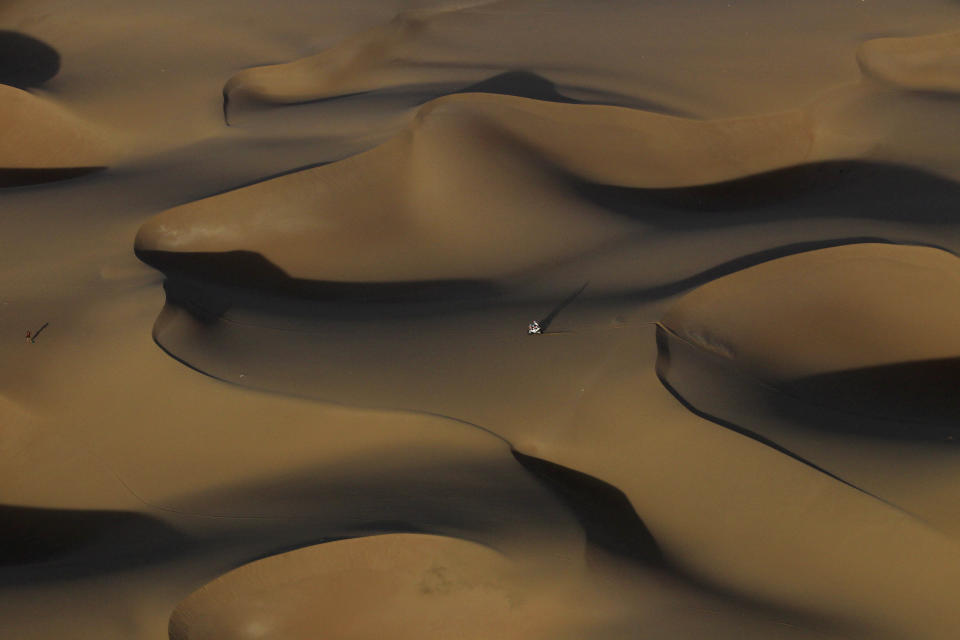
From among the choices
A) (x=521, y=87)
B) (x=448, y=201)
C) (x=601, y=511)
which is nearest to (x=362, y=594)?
(x=601, y=511)

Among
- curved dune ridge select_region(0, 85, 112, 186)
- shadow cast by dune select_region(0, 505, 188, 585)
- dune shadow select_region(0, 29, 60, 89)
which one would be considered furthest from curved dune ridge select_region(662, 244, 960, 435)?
dune shadow select_region(0, 29, 60, 89)

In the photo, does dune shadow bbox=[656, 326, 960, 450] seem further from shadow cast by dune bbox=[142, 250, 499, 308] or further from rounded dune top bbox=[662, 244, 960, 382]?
shadow cast by dune bbox=[142, 250, 499, 308]

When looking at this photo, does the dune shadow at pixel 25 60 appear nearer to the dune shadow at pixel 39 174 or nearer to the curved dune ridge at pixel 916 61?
the dune shadow at pixel 39 174

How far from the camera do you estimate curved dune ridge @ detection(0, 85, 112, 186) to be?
553 centimetres

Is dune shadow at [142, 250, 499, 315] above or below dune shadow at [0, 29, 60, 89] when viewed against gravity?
below

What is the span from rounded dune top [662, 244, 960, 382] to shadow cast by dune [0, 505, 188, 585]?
213 cm

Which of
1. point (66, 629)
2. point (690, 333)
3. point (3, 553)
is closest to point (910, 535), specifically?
point (690, 333)

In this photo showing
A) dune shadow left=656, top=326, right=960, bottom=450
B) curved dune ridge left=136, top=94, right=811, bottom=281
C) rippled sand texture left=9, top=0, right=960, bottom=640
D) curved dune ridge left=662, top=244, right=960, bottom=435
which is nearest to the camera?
rippled sand texture left=9, top=0, right=960, bottom=640

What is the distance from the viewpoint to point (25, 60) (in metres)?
6.88

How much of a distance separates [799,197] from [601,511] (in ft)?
8.70

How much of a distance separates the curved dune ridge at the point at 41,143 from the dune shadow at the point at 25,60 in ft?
2.64

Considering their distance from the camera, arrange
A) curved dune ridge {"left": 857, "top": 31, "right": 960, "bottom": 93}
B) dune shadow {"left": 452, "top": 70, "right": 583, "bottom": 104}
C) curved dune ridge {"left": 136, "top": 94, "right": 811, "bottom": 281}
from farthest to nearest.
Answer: curved dune ridge {"left": 857, "top": 31, "right": 960, "bottom": 93}
dune shadow {"left": 452, "top": 70, "right": 583, "bottom": 104}
curved dune ridge {"left": 136, "top": 94, "right": 811, "bottom": 281}

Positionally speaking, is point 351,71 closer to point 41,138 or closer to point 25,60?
point 41,138

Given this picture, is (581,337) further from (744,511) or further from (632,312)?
(744,511)
